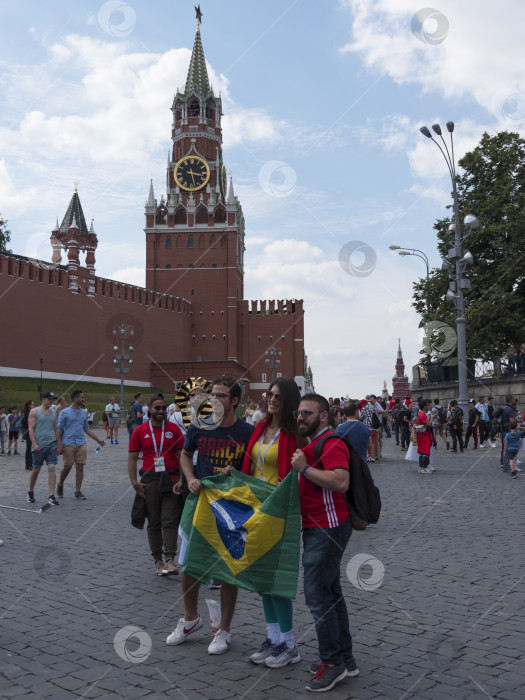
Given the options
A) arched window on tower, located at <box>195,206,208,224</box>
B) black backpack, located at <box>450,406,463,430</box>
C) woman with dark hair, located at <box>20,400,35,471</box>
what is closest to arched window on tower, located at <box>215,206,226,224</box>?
arched window on tower, located at <box>195,206,208,224</box>

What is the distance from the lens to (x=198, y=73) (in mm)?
73688

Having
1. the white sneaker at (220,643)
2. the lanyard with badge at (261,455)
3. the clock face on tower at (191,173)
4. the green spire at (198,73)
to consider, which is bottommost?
the white sneaker at (220,643)

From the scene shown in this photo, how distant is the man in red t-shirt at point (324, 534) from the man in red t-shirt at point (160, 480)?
2288 mm

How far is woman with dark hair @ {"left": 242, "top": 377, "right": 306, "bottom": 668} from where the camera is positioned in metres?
3.71

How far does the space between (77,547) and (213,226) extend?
2474 inches

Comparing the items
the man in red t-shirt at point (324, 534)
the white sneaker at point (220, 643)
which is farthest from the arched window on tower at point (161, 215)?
the man in red t-shirt at point (324, 534)

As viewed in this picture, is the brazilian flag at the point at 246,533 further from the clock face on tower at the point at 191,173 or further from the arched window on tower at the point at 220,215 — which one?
the clock face on tower at the point at 191,173

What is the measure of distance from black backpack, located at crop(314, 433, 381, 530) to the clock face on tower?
2699 inches

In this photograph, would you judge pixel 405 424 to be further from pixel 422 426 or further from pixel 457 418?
pixel 422 426

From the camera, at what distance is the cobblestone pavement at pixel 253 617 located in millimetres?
3430

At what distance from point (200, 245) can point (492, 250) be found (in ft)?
139

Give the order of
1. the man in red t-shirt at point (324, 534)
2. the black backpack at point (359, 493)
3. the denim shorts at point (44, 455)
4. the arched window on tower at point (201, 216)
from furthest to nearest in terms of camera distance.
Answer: the arched window on tower at point (201, 216) → the denim shorts at point (44, 455) → the black backpack at point (359, 493) → the man in red t-shirt at point (324, 534)

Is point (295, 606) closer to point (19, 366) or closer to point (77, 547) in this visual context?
point (77, 547)

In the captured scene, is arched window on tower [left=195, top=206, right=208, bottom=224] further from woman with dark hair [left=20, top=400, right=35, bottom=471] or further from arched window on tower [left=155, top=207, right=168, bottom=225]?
woman with dark hair [left=20, top=400, right=35, bottom=471]
